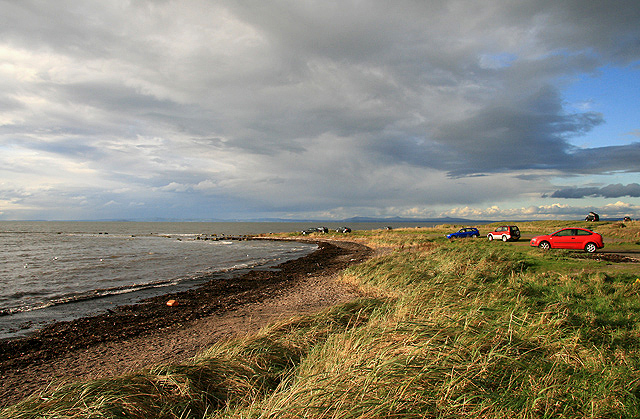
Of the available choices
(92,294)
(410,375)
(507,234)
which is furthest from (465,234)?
(410,375)

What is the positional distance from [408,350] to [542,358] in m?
1.59

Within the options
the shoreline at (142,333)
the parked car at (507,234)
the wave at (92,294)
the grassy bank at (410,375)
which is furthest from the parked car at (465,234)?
the grassy bank at (410,375)

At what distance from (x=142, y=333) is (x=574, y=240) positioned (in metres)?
26.1

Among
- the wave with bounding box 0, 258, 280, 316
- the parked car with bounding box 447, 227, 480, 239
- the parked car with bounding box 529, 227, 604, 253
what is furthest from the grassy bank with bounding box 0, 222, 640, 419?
the parked car with bounding box 447, 227, 480, 239

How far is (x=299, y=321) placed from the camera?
8.04 metres

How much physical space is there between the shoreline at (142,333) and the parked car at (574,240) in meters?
16.3

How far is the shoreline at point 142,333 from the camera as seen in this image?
26.7ft

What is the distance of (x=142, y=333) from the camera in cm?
1100

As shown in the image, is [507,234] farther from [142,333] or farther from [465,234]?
[142,333]

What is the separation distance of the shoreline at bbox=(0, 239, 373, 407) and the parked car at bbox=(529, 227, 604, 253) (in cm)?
1626

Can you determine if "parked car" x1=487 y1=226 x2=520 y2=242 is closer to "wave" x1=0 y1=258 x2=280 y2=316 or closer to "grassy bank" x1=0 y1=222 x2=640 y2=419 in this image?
"grassy bank" x1=0 y1=222 x2=640 y2=419

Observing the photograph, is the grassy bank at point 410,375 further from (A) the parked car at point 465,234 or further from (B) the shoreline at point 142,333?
(A) the parked car at point 465,234

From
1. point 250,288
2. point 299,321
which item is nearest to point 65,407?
point 299,321

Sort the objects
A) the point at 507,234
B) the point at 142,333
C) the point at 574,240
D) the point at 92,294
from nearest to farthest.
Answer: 1. the point at 142,333
2. the point at 92,294
3. the point at 574,240
4. the point at 507,234
